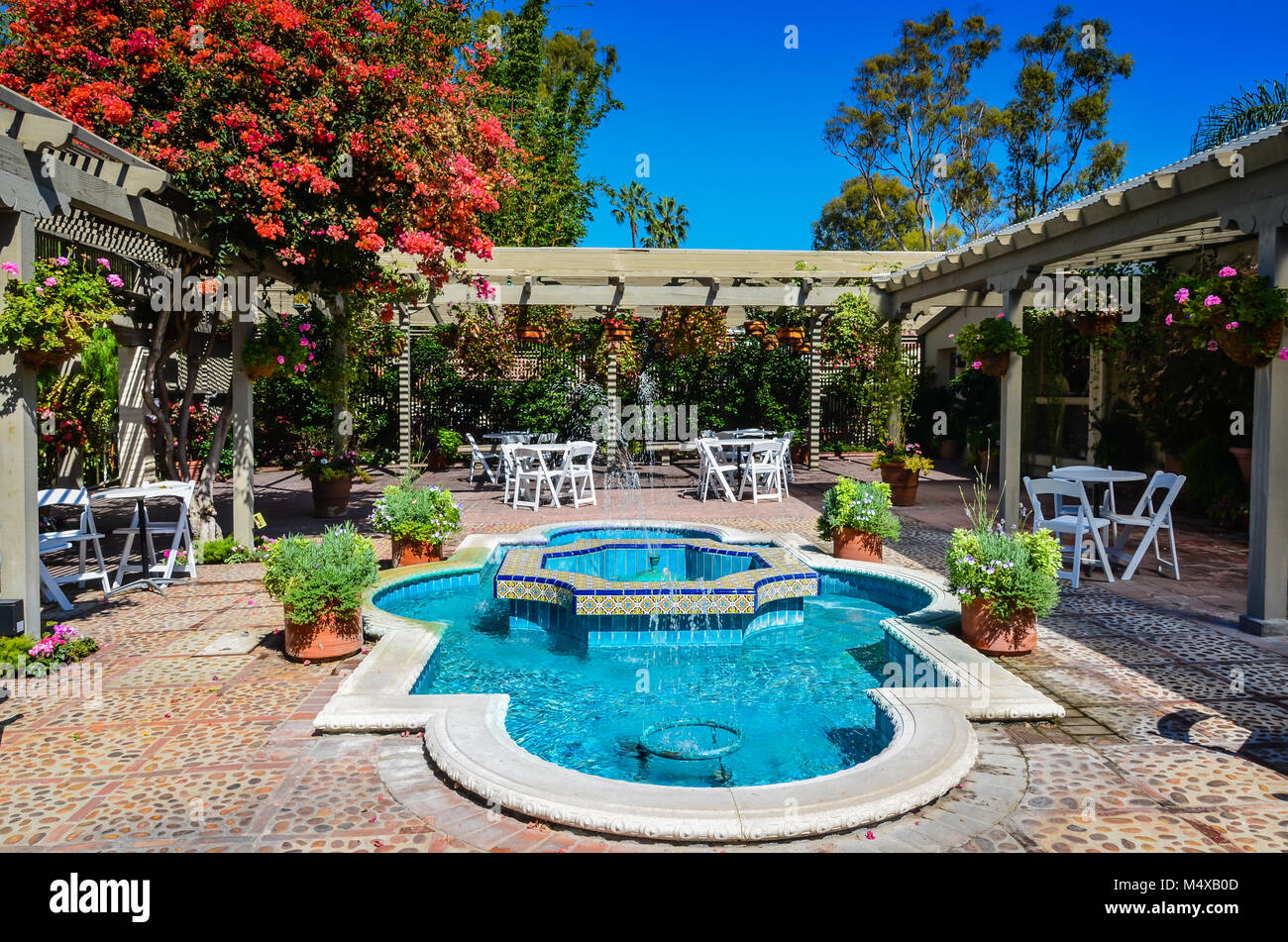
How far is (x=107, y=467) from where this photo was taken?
11.8 metres

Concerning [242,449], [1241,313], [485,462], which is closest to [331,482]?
[242,449]

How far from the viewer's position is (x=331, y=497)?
9336 mm

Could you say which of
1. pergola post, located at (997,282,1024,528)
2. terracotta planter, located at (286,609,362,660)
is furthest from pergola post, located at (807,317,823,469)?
terracotta planter, located at (286,609,362,660)

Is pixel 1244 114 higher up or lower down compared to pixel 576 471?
higher up

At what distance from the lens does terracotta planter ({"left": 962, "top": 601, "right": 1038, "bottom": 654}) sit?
4.71 m

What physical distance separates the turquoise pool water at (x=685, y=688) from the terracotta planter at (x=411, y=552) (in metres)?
0.62

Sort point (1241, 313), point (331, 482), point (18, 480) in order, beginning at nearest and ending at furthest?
point (18, 480) < point (1241, 313) < point (331, 482)

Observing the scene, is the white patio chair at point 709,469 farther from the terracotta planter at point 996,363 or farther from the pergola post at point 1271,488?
the pergola post at point 1271,488

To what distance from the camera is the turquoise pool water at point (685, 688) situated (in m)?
3.66

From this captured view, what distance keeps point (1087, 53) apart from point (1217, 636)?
23430 mm

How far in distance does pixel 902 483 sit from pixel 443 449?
790cm

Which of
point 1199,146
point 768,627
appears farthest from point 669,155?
point 768,627

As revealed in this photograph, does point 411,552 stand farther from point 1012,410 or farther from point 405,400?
point 405,400

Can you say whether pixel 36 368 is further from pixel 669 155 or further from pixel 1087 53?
pixel 1087 53
